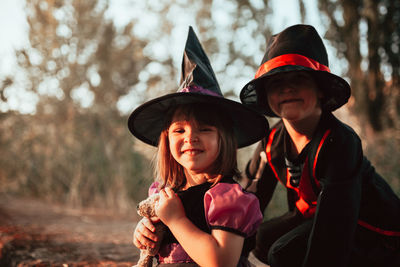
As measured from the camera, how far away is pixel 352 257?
195 centimetres

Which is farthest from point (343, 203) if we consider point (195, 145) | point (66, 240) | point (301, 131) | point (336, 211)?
point (66, 240)

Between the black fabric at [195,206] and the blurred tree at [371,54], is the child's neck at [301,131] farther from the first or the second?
the blurred tree at [371,54]

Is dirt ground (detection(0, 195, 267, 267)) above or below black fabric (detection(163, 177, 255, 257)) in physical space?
above

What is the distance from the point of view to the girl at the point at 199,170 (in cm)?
129

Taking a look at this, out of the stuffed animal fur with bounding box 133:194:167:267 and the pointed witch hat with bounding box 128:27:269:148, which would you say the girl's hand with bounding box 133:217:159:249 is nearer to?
the stuffed animal fur with bounding box 133:194:167:267

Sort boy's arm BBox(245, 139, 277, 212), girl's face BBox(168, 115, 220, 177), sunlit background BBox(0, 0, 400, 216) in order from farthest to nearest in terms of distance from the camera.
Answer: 1. sunlit background BBox(0, 0, 400, 216)
2. boy's arm BBox(245, 139, 277, 212)
3. girl's face BBox(168, 115, 220, 177)

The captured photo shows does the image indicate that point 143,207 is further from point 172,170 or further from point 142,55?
point 142,55

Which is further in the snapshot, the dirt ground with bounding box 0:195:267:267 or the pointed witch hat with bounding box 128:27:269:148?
the dirt ground with bounding box 0:195:267:267

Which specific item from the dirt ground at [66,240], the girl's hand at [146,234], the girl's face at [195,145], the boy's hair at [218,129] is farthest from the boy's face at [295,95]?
the dirt ground at [66,240]

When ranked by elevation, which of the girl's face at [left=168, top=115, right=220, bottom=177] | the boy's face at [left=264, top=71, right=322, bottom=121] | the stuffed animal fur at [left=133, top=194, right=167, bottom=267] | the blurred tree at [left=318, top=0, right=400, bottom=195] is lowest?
the stuffed animal fur at [left=133, top=194, right=167, bottom=267]

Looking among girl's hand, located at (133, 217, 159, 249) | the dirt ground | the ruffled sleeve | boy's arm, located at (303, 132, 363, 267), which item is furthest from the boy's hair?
the dirt ground

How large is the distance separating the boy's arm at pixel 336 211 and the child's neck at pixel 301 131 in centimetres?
23

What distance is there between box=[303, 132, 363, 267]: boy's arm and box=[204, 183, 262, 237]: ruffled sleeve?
54 centimetres

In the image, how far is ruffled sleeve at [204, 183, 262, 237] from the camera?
129cm
